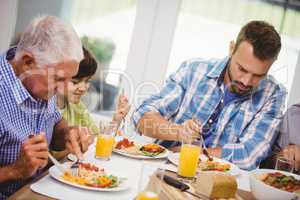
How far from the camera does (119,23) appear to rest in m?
3.46

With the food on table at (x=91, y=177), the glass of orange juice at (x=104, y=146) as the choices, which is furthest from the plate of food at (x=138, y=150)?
the food on table at (x=91, y=177)

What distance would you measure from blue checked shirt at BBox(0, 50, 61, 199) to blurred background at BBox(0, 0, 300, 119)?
5.45 ft

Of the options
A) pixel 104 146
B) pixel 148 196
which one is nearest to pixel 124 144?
pixel 104 146

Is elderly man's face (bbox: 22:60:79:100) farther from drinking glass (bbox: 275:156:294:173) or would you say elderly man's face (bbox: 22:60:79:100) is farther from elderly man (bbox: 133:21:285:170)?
drinking glass (bbox: 275:156:294:173)

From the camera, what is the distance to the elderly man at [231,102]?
2213mm

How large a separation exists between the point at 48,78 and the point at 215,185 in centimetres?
67

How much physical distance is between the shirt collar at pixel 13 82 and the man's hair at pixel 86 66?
744 millimetres

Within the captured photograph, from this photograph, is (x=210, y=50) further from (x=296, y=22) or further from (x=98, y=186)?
(x=98, y=186)

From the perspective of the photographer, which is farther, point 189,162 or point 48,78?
point 189,162

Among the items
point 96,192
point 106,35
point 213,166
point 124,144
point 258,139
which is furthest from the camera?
point 106,35

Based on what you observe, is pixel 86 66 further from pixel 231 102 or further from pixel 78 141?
pixel 231 102

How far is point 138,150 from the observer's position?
1.89 metres

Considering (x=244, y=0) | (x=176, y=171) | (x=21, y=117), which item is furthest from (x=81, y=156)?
(x=244, y=0)

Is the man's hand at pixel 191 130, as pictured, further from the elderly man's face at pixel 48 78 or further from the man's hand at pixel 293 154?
the elderly man's face at pixel 48 78
